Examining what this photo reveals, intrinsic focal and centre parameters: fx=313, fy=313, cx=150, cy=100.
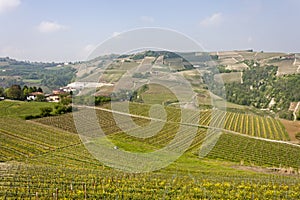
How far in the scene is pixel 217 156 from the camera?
33938 mm

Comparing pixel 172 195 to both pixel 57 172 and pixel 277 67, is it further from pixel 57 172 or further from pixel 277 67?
pixel 277 67

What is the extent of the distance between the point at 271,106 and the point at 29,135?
7868 cm

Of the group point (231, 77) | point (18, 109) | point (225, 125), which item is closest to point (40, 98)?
point (18, 109)

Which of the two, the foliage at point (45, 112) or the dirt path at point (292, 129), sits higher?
the foliage at point (45, 112)

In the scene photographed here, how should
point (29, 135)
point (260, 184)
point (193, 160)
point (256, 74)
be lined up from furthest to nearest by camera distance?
point (256, 74) < point (29, 135) < point (193, 160) < point (260, 184)

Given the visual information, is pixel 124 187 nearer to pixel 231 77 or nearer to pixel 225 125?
pixel 225 125

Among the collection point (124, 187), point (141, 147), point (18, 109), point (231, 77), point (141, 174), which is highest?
point (231, 77)

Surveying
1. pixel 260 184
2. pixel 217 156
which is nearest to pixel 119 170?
pixel 260 184

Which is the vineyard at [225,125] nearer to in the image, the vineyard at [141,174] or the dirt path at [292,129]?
the vineyard at [141,174]

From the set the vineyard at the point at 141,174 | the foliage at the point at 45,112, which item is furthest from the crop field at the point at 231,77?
the foliage at the point at 45,112

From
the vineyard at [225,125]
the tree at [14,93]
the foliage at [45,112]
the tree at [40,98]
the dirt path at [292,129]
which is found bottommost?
the dirt path at [292,129]

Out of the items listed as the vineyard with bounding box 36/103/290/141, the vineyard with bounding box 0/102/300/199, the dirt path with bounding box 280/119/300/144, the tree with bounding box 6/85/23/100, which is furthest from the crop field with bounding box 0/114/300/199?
the tree with bounding box 6/85/23/100

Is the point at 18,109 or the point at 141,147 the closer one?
the point at 141,147

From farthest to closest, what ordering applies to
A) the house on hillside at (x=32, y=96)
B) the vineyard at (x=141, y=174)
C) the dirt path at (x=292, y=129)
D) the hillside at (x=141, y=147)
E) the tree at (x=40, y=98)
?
the house on hillside at (x=32, y=96) < the tree at (x=40, y=98) < the dirt path at (x=292, y=129) < the hillside at (x=141, y=147) < the vineyard at (x=141, y=174)
